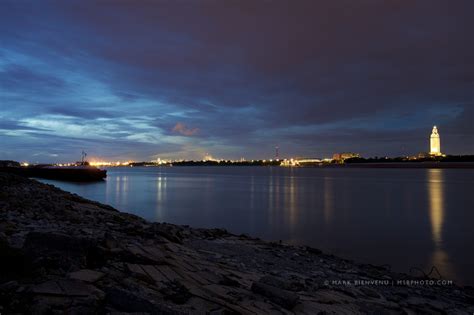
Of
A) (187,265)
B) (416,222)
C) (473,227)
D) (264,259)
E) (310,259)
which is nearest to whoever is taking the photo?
(187,265)

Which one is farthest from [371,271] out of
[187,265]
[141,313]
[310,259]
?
[141,313]

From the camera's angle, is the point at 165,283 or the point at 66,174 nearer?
the point at 165,283

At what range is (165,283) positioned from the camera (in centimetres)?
605

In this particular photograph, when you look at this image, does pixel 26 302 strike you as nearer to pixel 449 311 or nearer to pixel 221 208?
pixel 449 311

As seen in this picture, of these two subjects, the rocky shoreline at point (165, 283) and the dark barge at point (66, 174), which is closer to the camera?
the rocky shoreline at point (165, 283)

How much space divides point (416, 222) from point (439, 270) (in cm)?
1277

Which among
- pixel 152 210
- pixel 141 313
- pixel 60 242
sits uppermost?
pixel 60 242

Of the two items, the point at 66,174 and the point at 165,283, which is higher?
the point at 66,174

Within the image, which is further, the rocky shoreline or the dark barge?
the dark barge

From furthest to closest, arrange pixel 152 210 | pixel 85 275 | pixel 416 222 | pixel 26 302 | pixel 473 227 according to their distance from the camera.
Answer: pixel 152 210, pixel 416 222, pixel 473 227, pixel 85 275, pixel 26 302

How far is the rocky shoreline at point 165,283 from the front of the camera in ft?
Result: 15.5

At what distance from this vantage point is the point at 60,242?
594 centimetres

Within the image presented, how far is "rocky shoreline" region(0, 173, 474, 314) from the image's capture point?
15.5 ft

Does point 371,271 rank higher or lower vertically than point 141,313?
lower
